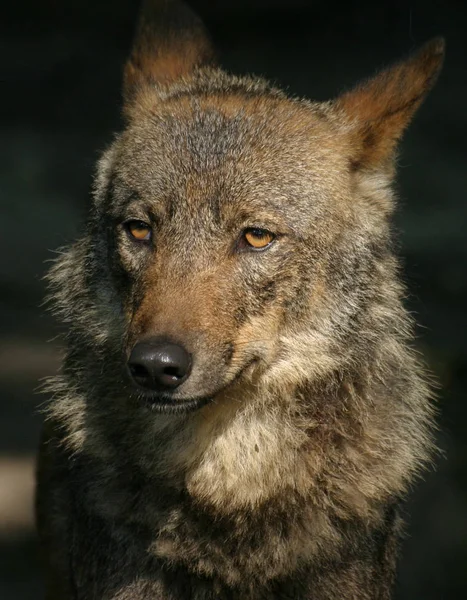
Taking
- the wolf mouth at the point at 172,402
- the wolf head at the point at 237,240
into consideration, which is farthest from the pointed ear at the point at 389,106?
the wolf mouth at the point at 172,402

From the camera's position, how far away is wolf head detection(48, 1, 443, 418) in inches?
150

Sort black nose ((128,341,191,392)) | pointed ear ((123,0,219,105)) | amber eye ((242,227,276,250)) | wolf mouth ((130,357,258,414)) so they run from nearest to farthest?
black nose ((128,341,191,392)) → wolf mouth ((130,357,258,414)) → amber eye ((242,227,276,250)) → pointed ear ((123,0,219,105))

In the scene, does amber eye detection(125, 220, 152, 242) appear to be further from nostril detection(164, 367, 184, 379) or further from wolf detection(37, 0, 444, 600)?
nostril detection(164, 367, 184, 379)

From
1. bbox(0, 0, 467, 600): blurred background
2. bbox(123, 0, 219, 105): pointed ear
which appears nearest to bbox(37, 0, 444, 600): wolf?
bbox(123, 0, 219, 105): pointed ear

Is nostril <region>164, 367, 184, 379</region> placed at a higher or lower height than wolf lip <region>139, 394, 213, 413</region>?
higher

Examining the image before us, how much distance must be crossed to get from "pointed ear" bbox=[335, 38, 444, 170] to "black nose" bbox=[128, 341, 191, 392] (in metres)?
1.28

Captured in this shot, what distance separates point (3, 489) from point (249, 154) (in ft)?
11.6

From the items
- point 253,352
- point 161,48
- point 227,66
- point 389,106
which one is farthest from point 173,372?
point 227,66

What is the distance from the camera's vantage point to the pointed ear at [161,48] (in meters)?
4.79

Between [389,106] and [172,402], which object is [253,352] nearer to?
[172,402]

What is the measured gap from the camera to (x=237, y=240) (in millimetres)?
4008

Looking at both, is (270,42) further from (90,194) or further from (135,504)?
(135,504)

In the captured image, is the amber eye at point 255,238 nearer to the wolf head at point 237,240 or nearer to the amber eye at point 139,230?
the wolf head at point 237,240

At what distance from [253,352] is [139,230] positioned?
2.20 feet
